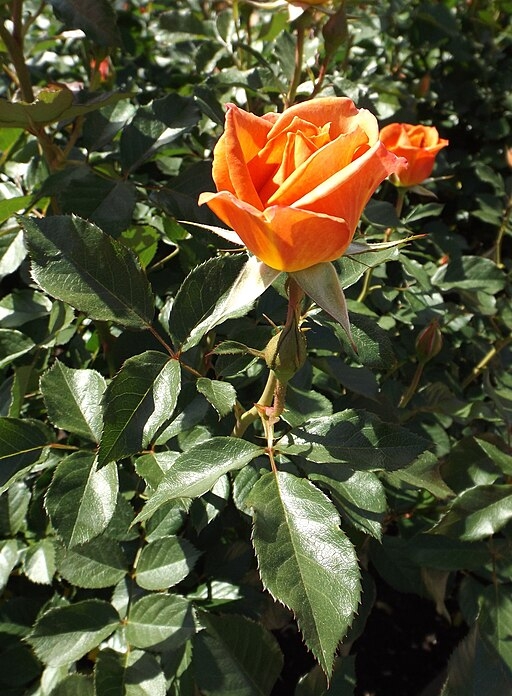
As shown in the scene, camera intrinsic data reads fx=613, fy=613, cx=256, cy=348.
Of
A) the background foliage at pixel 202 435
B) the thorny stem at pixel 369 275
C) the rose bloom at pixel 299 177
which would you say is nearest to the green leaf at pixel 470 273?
the background foliage at pixel 202 435

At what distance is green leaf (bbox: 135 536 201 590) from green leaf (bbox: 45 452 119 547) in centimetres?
20

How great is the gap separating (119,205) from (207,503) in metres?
0.48

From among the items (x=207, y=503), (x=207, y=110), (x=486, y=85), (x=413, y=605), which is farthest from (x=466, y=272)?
(x=486, y=85)

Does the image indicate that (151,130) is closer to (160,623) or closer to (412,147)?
(412,147)

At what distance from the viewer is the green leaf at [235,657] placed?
2.92 feet

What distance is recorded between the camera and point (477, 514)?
950 millimetres

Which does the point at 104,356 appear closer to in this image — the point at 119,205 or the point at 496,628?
the point at 119,205

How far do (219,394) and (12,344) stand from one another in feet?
1.68

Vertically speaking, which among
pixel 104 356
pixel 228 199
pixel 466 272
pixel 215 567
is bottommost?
pixel 215 567

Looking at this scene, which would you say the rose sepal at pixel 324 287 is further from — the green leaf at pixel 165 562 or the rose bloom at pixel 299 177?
the green leaf at pixel 165 562

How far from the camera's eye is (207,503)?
0.91 meters

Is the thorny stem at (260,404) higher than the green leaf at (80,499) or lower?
higher

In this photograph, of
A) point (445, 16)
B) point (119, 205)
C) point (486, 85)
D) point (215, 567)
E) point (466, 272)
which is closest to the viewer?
point (119, 205)

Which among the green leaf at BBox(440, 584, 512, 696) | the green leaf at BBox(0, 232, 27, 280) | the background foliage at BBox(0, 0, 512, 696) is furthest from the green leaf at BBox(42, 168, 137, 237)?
the green leaf at BBox(440, 584, 512, 696)
